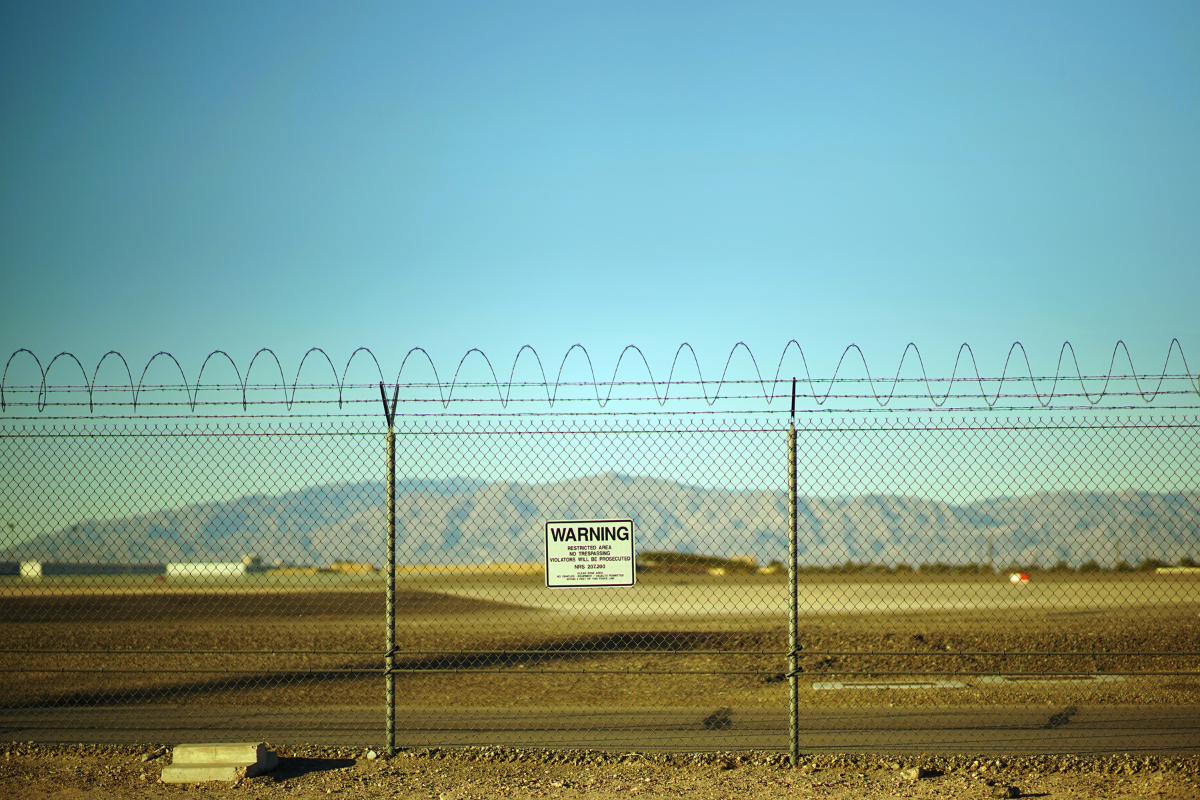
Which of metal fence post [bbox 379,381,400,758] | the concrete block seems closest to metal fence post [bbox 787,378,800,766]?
metal fence post [bbox 379,381,400,758]

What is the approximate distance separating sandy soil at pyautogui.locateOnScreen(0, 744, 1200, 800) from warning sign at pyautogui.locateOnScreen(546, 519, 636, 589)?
1715 millimetres

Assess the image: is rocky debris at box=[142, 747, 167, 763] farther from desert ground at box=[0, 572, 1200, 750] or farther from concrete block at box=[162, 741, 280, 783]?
desert ground at box=[0, 572, 1200, 750]

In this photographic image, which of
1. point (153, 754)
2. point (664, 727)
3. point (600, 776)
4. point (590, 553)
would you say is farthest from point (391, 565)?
point (664, 727)

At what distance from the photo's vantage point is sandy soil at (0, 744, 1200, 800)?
6.77 meters

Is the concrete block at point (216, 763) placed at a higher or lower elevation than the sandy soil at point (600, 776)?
higher

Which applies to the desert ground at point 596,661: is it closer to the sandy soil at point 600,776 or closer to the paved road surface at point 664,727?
the paved road surface at point 664,727

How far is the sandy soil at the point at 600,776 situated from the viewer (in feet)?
22.2

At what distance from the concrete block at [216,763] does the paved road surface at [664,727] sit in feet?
5.55

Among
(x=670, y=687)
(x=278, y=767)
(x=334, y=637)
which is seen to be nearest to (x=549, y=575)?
(x=278, y=767)

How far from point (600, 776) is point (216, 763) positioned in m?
3.37

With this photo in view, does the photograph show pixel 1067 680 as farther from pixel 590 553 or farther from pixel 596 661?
pixel 590 553

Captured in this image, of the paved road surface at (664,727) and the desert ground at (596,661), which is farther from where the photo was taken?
the desert ground at (596,661)

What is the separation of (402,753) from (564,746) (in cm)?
171

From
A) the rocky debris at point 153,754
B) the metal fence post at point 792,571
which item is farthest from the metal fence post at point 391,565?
the metal fence post at point 792,571
